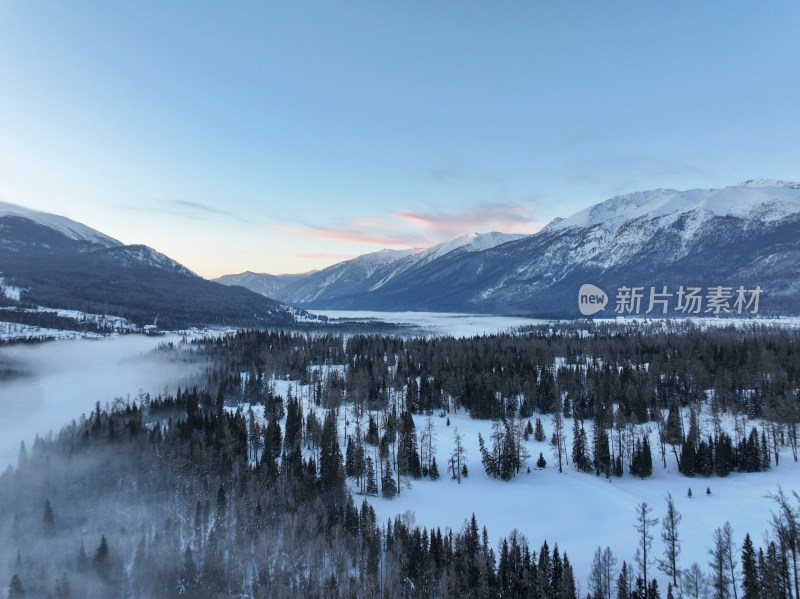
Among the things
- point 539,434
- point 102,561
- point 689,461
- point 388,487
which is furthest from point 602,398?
point 102,561

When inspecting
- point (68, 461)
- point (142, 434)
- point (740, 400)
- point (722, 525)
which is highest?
point (740, 400)

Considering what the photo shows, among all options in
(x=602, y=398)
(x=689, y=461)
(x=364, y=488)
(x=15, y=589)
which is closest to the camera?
(x=15, y=589)

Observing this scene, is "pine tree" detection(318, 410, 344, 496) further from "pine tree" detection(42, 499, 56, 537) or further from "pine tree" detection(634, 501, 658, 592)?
"pine tree" detection(42, 499, 56, 537)

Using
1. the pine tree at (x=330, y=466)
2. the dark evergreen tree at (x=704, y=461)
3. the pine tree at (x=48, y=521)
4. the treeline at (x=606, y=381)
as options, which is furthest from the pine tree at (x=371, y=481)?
the dark evergreen tree at (x=704, y=461)

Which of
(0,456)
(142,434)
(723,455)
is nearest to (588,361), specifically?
(723,455)

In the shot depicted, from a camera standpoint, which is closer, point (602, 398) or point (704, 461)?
point (704, 461)

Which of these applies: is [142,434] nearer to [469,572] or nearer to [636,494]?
[469,572]

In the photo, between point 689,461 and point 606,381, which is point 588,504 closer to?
point 689,461

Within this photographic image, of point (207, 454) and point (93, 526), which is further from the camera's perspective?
point (207, 454)
